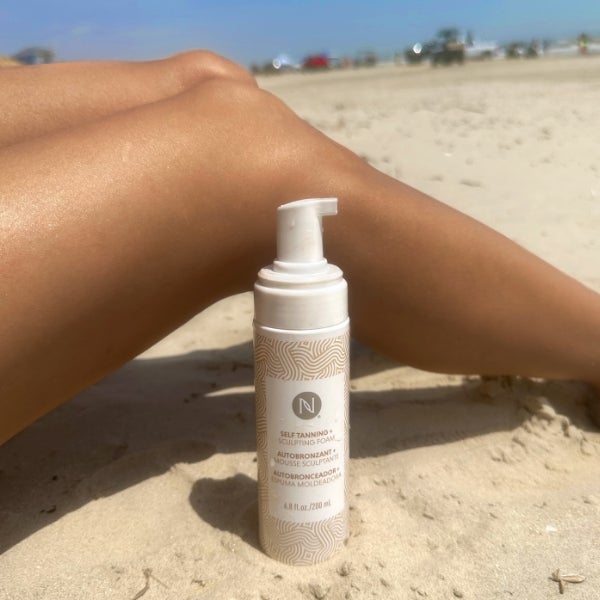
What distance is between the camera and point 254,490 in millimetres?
985

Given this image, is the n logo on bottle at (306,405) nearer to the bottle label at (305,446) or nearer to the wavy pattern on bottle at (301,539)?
the bottle label at (305,446)

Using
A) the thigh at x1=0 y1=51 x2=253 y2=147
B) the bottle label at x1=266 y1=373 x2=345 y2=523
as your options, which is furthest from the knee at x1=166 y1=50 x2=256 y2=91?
the bottle label at x1=266 y1=373 x2=345 y2=523

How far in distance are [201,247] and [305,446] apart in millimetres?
272

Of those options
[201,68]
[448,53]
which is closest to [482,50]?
[448,53]

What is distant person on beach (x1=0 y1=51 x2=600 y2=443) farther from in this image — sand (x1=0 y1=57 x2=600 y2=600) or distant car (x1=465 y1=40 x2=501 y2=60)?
distant car (x1=465 y1=40 x2=501 y2=60)

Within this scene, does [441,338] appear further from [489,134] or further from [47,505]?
[489,134]

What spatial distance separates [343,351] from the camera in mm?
786

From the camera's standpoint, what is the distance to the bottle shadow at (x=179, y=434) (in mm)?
973

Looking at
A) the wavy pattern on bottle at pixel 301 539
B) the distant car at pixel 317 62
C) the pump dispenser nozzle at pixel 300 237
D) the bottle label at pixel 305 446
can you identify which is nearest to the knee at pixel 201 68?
the pump dispenser nozzle at pixel 300 237

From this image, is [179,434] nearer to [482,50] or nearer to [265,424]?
[265,424]

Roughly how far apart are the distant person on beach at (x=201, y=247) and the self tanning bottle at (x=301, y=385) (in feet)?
0.39

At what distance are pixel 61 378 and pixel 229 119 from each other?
38cm

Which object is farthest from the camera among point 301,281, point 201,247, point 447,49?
point 447,49

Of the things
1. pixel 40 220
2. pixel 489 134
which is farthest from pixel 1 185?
pixel 489 134
